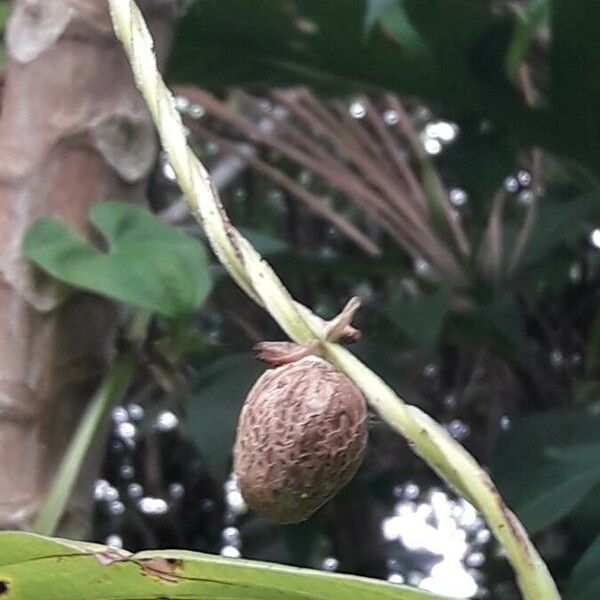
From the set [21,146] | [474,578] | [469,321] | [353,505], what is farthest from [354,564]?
[21,146]

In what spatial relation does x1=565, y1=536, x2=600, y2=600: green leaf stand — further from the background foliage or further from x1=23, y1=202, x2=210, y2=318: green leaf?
x1=23, y1=202, x2=210, y2=318: green leaf

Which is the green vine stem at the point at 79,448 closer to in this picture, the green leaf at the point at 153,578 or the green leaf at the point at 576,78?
the green leaf at the point at 153,578

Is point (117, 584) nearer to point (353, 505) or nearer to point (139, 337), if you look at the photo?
point (139, 337)

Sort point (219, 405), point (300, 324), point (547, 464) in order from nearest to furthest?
point (300, 324) < point (547, 464) < point (219, 405)

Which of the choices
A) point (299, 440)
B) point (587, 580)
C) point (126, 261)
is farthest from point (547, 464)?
point (299, 440)

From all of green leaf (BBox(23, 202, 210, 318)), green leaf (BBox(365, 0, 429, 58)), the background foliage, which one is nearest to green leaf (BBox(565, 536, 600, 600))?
the background foliage

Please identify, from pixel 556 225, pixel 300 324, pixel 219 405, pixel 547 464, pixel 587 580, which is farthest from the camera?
pixel 556 225

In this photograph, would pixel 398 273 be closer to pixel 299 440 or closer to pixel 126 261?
pixel 126 261
